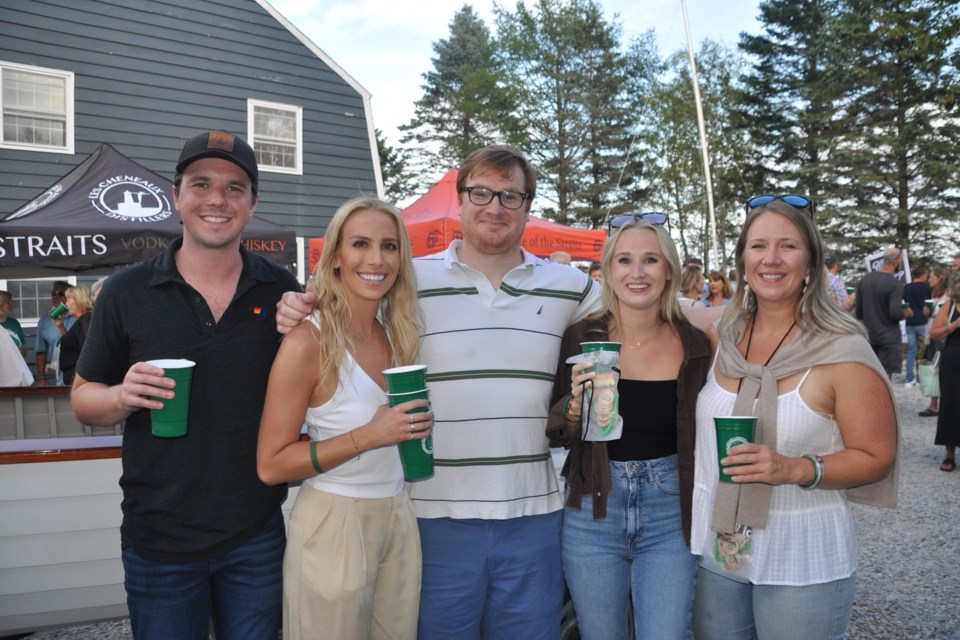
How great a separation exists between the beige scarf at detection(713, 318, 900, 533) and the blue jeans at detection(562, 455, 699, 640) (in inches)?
9.0

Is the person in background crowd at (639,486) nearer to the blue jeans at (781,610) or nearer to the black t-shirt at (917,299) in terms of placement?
the blue jeans at (781,610)

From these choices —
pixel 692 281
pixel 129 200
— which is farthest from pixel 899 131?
pixel 129 200

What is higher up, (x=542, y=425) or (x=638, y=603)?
(x=542, y=425)

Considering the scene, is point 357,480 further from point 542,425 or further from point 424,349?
point 542,425

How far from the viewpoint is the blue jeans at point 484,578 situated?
2.46 meters

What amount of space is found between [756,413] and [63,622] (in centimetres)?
317

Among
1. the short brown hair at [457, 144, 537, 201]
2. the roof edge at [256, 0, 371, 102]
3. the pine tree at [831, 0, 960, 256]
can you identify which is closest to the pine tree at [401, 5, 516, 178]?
the pine tree at [831, 0, 960, 256]

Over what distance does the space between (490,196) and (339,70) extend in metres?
10.5

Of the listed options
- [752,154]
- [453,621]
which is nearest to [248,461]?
[453,621]

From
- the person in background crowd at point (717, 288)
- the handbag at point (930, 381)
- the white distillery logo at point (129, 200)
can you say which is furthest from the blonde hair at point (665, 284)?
the handbag at point (930, 381)

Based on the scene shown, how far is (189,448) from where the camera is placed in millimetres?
2092

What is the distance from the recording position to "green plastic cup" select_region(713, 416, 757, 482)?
1.95 metres

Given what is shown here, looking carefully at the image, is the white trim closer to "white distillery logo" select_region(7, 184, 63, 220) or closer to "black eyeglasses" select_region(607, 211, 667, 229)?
"white distillery logo" select_region(7, 184, 63, 220)

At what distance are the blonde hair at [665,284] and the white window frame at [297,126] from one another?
9.70 meters
